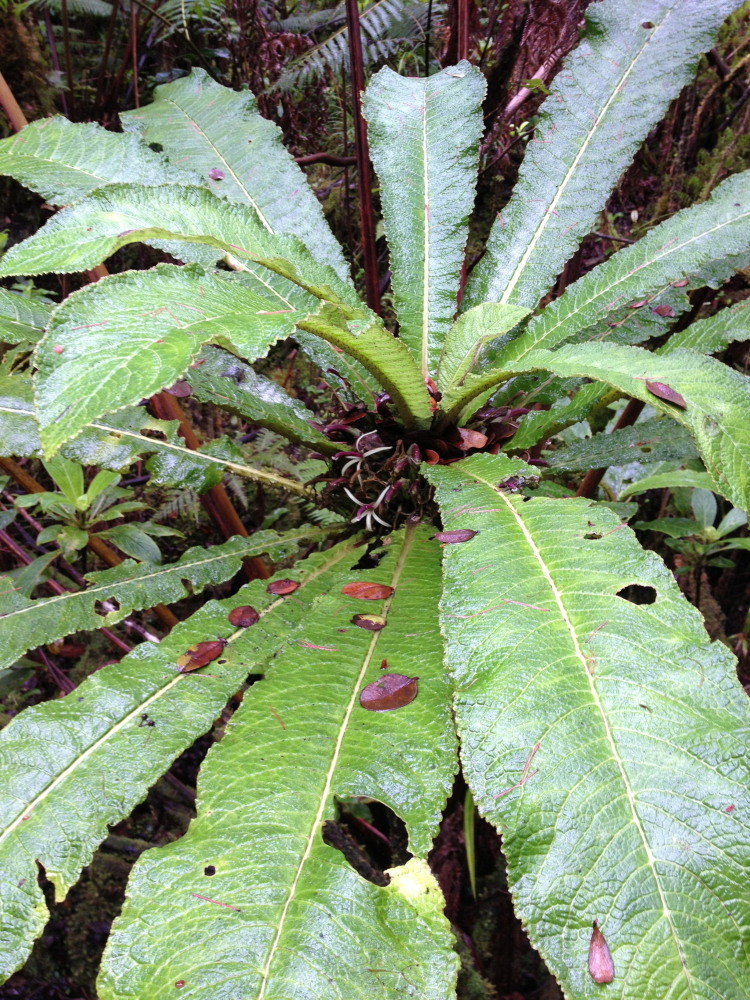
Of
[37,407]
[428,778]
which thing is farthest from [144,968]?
[37,407]

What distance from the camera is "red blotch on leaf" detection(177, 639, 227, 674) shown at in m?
0.72

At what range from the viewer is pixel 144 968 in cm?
45

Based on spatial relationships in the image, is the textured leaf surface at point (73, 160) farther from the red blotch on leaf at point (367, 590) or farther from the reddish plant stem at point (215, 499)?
the red blotch on leaf at point (367, 590)

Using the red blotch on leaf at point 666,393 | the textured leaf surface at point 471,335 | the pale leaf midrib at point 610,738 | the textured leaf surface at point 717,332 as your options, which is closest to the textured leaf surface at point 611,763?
the pale leaf midrib at point 610,738

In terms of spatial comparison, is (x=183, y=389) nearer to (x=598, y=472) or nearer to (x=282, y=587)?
(x=282, y=587)

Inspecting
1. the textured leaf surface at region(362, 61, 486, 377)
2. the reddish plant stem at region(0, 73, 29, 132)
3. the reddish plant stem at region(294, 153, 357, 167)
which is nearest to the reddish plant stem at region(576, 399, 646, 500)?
the textured leaf surface at region(362, 61, 486, 377)

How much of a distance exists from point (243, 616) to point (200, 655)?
0.27 feet

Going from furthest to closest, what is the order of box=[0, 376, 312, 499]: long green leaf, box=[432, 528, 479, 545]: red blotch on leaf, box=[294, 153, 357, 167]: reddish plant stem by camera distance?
box=[294, 153, 357, 167]: reddish plant stem → box=[0, 376, 312, 499]: long green leaf → box=[432, 528, 479, 545]: red blotch on leaf

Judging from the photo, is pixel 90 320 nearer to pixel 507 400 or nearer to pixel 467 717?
pixel 467 717

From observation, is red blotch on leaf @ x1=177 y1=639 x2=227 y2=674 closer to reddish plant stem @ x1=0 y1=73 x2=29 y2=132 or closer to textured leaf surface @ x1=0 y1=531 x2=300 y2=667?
textured leaf surface @ x1=0 y1=531 x2=300 y2=667

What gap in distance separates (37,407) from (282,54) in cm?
137

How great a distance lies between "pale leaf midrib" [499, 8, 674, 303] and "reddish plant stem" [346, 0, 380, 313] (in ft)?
0.83

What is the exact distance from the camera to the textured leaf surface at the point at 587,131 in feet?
3.28

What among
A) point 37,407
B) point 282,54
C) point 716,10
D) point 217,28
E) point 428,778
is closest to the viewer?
point 37,407
